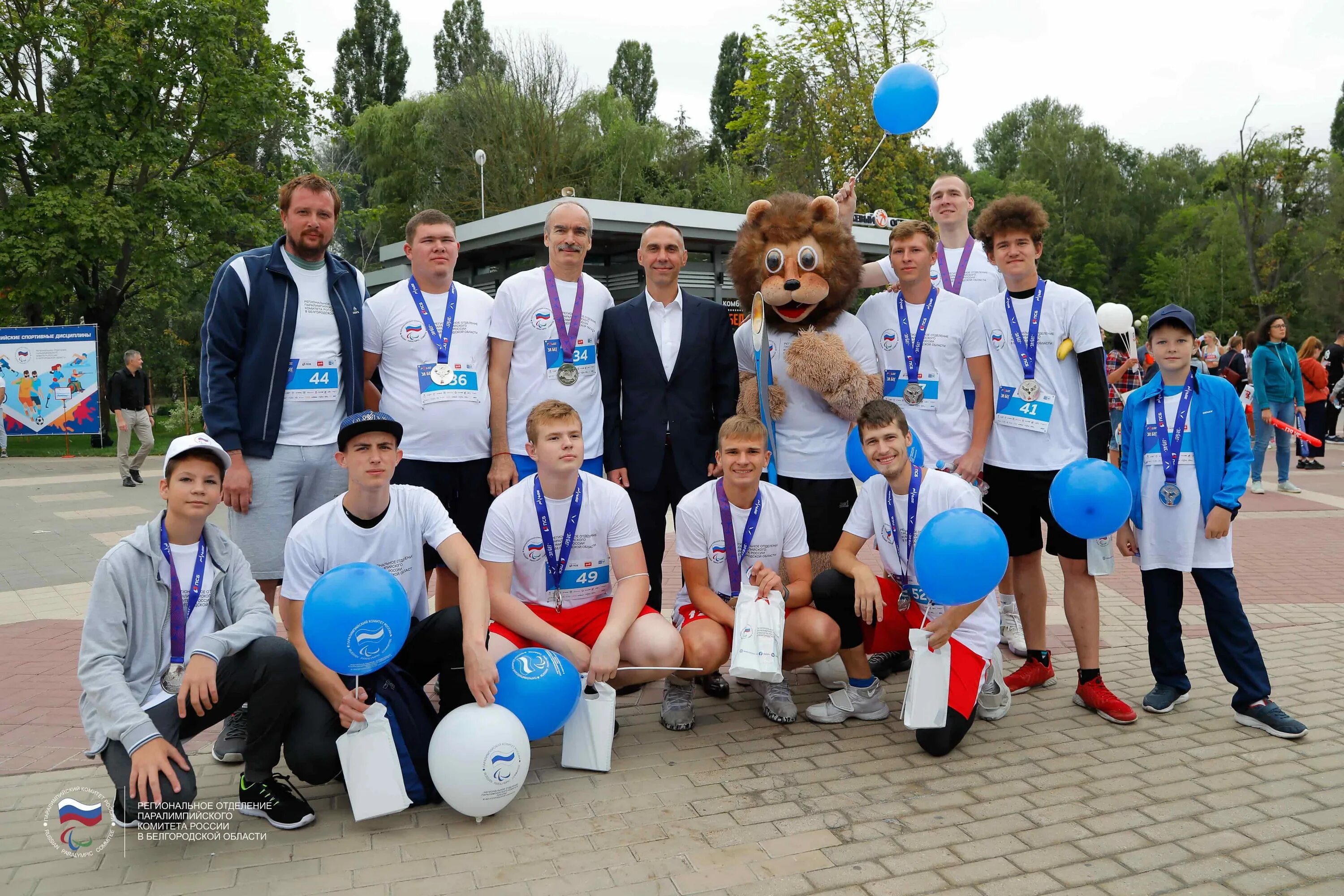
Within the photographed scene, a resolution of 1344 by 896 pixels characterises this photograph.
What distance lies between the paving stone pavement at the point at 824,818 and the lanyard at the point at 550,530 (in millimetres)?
791

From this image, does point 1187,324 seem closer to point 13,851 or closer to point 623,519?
point 623,519

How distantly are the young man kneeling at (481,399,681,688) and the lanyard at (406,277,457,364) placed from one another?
77 cm

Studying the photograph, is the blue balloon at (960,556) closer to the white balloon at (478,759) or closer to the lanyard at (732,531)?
the lanyard at (732,531)

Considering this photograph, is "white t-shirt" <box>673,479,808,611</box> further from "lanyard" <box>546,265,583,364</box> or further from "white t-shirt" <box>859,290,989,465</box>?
"lanyard" <box>546,265,583,364</box>

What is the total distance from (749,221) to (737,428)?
134 centimetres

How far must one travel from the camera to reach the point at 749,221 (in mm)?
5074

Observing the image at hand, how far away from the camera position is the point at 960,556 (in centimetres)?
377

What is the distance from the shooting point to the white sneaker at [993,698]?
4.52 meters

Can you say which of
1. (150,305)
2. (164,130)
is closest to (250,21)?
(164,130)

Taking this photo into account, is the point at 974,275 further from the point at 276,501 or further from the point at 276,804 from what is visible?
the point at 276,804

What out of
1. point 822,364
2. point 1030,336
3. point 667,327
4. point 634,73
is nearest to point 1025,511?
point 1030,336

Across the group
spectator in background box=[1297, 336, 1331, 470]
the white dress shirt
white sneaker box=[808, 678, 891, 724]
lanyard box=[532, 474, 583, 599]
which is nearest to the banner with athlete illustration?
the white dress shirt

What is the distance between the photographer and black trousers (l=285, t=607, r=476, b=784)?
351 centimetres

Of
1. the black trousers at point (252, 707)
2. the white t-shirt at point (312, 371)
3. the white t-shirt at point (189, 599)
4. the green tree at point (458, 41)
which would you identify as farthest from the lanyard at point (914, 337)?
the green tree at point (458, 41)
